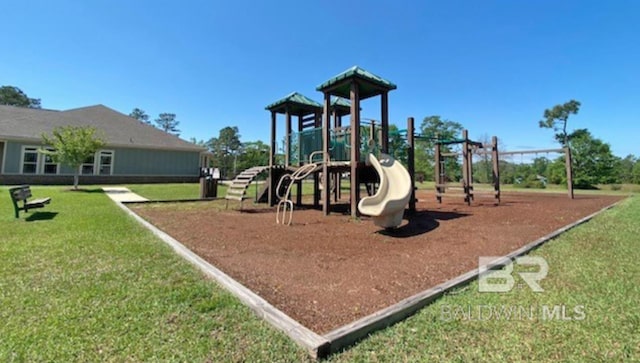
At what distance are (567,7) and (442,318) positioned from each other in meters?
12.2

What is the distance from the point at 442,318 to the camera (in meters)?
2.53

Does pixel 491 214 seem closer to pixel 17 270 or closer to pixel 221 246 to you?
pixel 221 246

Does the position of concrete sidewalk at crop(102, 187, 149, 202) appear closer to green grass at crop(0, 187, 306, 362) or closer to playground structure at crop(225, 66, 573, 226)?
playground structure at crop(225, 66, 573, 226)

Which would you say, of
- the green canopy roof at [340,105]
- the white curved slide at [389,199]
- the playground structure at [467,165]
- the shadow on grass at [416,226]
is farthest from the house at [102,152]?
the white curved slide at [389,199]

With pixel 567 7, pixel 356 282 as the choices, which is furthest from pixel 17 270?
pixel 567 7

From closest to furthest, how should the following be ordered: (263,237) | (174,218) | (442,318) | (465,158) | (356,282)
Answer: (442,318) → (356,282) → (263,237) → (174,218) → (465,158)

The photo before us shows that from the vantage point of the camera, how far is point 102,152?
829 inches

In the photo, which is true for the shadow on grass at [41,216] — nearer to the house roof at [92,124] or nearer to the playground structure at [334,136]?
the playground structure at [334,136]

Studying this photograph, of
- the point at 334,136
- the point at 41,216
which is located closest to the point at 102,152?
the point at 41,216

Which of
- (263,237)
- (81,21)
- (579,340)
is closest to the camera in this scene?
(579,340)

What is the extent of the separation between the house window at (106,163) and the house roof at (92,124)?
2.99 ft

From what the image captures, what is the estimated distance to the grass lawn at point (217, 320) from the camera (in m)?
1.97

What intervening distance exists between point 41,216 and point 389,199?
8.85 meters

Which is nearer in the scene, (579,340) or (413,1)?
(579,340)
